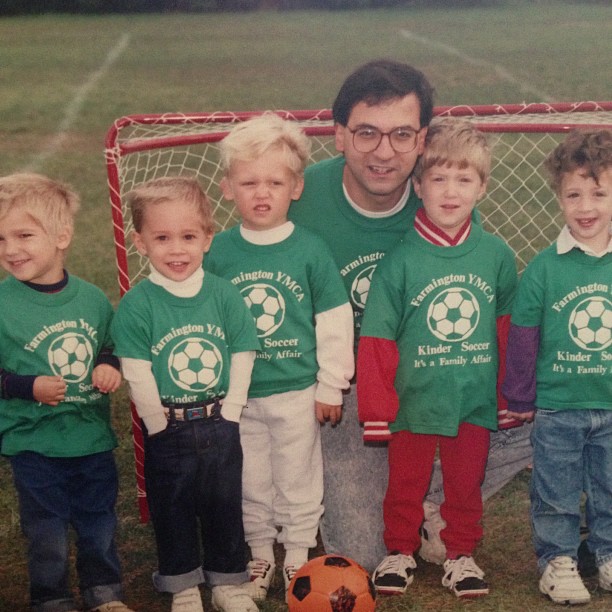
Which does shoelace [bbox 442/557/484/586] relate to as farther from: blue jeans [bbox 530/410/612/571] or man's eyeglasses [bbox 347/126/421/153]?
man's eyeglasses [bbox 347/126/421/153]

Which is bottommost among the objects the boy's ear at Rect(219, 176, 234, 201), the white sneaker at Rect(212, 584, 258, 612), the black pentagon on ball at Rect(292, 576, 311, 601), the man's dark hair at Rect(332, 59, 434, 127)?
the white sneaker at Rect(212, 584, 258, 612)

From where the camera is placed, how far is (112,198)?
388 cm

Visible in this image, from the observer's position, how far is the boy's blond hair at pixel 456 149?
11.2ft

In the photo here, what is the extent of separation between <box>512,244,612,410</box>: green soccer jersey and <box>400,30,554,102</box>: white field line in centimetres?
1170

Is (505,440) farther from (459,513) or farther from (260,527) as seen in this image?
(260,527)

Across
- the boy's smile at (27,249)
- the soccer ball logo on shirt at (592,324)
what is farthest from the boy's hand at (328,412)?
the boy's smile at (27,249)

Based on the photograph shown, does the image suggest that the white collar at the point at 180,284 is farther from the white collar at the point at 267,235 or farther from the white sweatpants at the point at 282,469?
the white sweatpants at the point at 282,469

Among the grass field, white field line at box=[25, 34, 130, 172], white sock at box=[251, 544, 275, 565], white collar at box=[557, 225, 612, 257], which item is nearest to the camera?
white collar at box=[557, 225, 612, 257]

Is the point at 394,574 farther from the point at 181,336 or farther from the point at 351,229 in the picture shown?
the point at 351,229

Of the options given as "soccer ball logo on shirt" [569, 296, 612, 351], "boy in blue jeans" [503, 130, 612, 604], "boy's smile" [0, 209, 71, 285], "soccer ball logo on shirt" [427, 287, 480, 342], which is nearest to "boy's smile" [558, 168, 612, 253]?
"boy in blue jeans" [503, 130, 612, 604]

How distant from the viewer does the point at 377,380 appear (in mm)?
3467

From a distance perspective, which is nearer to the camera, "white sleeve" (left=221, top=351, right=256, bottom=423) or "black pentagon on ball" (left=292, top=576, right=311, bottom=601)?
"black pentagon on ball" (left=292, top=576, right=311, bottom=601)

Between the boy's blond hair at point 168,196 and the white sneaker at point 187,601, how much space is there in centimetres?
120

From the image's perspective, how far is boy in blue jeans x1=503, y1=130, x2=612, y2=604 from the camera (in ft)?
11.1
